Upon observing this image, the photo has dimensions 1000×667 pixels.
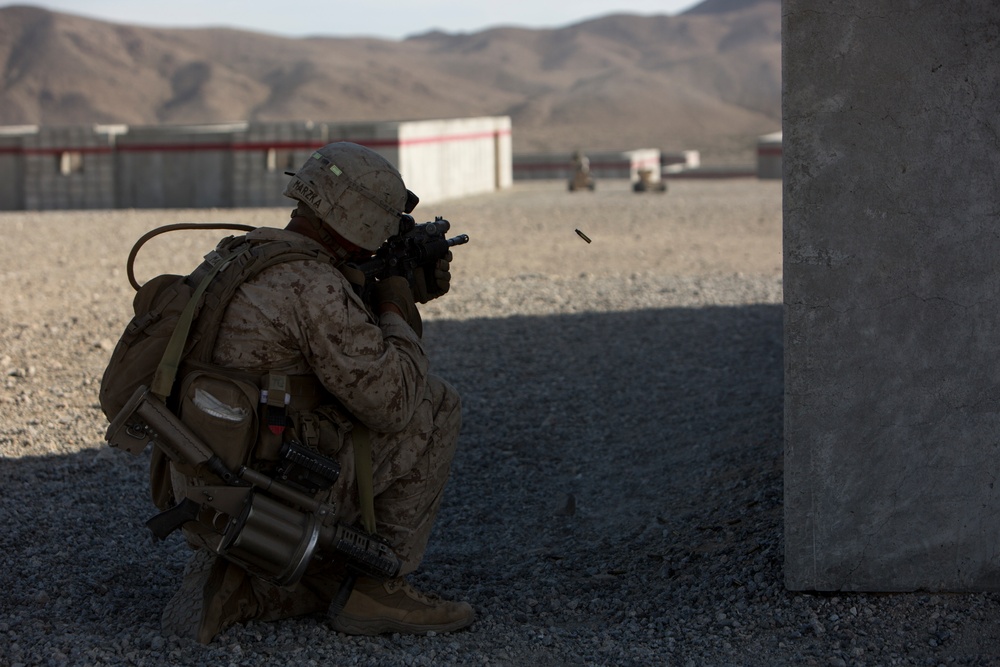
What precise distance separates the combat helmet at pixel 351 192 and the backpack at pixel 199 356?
156mm

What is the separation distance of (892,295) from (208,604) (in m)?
2.18

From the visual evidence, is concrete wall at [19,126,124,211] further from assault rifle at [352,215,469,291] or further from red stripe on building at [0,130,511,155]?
assault rifle at [352,215,469,291]

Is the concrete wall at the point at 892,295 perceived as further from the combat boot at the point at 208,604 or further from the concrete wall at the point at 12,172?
the concrete wall at the point at 12,172

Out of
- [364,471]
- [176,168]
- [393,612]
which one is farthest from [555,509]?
[176,168]

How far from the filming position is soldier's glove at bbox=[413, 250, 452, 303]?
12.3 ft

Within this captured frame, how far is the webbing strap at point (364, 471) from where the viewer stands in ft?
11.3

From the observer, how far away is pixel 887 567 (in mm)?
3578

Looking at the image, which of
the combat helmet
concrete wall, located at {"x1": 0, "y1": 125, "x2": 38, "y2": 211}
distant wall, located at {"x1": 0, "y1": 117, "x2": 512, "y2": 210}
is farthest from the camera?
concrete wall, located at {"x1": 0, "y1": 125, "x2": 38, "y2": 211}

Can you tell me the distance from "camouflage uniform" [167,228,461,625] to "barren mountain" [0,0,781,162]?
34440 millimetres

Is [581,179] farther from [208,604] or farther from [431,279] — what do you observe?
[208,604]

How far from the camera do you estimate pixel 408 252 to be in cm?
370

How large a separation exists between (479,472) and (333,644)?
6.23 feet

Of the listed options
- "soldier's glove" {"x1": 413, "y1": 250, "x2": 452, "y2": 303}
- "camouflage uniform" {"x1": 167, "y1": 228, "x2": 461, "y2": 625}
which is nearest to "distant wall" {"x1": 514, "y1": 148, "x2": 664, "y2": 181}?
"soldier's glove" {"x1": 413, "y1": 250, "x2": 452, "y2": 303}

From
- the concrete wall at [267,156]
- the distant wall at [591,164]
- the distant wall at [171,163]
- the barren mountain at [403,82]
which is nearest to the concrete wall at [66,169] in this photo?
the distant wall at [171,163]
